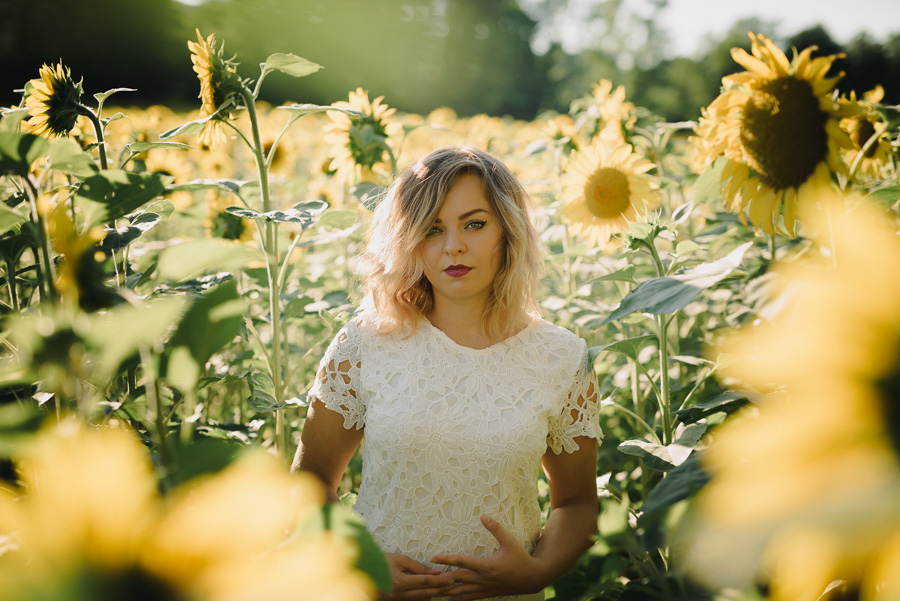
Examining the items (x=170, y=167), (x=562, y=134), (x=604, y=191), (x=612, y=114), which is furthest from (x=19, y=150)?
(x=170, y=167)

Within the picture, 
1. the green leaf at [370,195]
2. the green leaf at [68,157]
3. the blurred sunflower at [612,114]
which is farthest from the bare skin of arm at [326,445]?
the blurred sunflower at [612,114]

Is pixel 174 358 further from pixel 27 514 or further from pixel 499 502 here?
pixel 499 502

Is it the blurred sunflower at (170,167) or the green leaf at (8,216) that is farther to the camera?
the blurred sunflower at (170,167)

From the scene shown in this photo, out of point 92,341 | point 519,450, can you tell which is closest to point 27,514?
point 92,341

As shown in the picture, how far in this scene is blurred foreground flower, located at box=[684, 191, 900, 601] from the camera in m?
0.23

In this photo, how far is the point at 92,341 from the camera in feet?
0.99

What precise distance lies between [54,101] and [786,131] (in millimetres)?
1117

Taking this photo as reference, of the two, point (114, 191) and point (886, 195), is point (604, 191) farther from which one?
Result: point (114, 191)

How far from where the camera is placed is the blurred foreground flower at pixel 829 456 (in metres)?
0.23

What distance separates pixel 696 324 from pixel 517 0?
33.3 meters

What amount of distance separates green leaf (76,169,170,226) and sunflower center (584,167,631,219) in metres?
1.36

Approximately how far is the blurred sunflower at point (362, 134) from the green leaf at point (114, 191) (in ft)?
4.59

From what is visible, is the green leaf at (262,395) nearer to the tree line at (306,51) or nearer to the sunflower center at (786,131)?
the sunflower center at (786,131)

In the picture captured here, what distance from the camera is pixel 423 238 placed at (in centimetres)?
124
